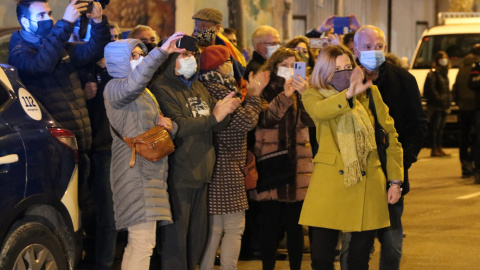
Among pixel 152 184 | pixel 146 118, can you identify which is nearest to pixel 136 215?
pixel 152 184

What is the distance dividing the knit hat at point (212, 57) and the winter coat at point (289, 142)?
58cm

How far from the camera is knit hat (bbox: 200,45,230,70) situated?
23.0ft

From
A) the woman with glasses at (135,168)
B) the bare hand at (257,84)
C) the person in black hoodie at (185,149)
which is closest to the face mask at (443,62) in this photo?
the bare hand at (257,84)

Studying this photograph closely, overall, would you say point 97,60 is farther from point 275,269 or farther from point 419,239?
point 419,239

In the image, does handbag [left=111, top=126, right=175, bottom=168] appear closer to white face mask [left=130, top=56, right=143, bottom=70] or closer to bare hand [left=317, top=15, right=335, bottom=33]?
white face mask [left=130, top=56, right=143, bottom=70]

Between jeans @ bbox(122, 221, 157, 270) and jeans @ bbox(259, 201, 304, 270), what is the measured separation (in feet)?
4.62

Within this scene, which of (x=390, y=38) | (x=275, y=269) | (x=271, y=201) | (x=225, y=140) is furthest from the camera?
(x=390, y=38)

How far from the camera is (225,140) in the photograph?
695 cm

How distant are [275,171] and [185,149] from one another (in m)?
1.13

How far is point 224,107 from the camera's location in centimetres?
653

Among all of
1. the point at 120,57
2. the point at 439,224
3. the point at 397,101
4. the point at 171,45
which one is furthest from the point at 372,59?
the point at 439,224

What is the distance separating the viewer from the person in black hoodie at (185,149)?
6.46 metres

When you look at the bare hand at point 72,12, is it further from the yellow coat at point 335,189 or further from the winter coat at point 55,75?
the yellow coat at point 335,189

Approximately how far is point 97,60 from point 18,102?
1517mm
